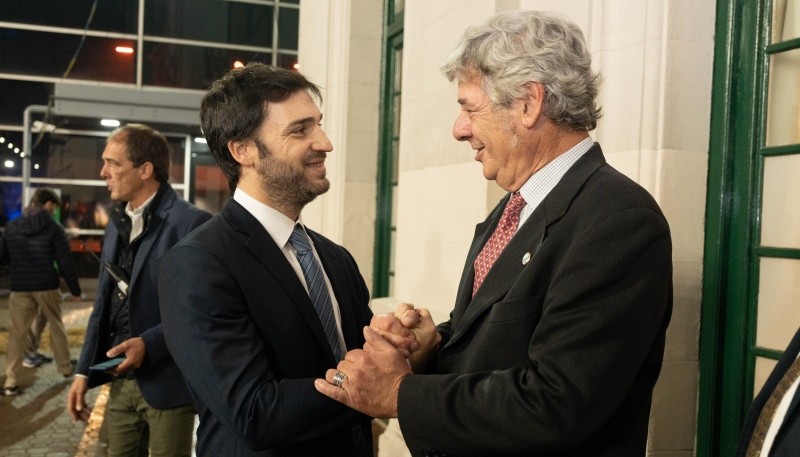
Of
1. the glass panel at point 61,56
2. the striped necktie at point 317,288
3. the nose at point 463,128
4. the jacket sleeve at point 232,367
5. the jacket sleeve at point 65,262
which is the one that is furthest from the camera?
the glass panel at point 61,56

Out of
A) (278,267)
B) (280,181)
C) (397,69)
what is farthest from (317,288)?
(397,69)

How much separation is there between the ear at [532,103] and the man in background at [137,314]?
7.36 ft

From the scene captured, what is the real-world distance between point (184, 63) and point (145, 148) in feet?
52.4

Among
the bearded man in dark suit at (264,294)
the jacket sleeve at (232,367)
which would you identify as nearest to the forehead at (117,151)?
the bearded man in dark suit at (264,294)

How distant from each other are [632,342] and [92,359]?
2.93 m

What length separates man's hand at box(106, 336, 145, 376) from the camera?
11.0 ft

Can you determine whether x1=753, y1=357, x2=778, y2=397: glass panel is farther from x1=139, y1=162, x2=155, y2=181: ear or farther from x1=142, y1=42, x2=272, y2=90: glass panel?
x1=142, y1=42, x2=272, y2=90: glass panel

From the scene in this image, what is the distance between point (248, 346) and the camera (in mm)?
1918

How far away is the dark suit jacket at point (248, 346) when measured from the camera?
74.1 inches

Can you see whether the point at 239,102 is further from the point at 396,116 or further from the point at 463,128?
the point at 396,116

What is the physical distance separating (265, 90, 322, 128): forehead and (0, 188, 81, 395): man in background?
7.40 m

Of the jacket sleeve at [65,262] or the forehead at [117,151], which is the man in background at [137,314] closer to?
the forehead at [117,151]

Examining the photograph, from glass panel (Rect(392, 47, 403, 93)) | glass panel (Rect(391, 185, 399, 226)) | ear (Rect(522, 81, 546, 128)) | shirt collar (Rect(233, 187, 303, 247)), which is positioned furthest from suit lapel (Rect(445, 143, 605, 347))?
glass panel (Rect(392, 47, 403, 93))

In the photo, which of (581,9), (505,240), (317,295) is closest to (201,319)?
(317,295)
